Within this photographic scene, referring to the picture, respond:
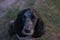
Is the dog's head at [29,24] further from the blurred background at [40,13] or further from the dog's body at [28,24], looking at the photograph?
the blurred background at [40,13]

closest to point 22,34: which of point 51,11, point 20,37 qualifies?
point 20,37

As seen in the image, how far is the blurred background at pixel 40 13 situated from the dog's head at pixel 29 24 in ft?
1.61

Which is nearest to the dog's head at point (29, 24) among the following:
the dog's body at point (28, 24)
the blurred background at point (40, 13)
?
the dog's body at point (28, 24)

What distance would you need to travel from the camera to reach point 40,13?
496 cm

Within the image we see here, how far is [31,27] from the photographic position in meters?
3.83

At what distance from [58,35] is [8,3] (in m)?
1.30

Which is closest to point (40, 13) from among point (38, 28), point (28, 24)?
point (38, 28)

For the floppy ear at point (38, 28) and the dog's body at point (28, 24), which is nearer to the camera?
the dog's body at point (28, 24)

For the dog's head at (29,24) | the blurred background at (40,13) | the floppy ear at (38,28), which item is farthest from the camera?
the blurred background at (40,13)

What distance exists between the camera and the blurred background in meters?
4.67

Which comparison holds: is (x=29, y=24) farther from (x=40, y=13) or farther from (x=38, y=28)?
(x=40, y=13)

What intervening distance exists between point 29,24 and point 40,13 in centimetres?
120

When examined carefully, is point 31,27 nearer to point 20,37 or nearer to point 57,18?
point 20,37

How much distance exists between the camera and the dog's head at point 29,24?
151 inches
